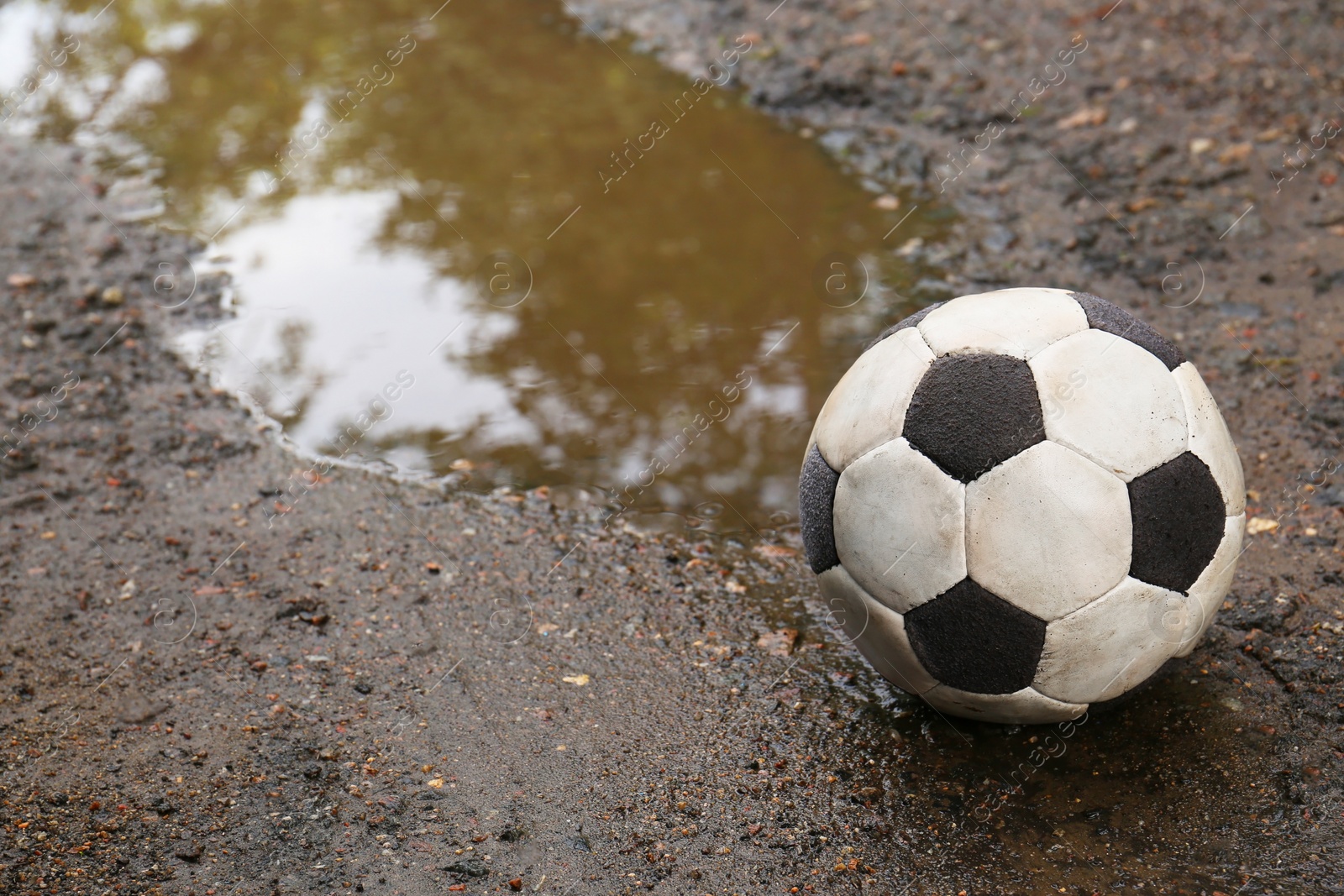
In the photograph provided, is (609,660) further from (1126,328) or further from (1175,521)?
(1126,328)

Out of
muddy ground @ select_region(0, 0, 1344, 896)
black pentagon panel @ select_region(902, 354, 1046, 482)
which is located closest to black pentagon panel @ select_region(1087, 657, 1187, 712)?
muddy ground @ select_region(0, 0, 1344, 896)

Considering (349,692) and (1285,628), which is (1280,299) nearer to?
(1285,628)

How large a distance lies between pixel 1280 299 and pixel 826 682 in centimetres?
291

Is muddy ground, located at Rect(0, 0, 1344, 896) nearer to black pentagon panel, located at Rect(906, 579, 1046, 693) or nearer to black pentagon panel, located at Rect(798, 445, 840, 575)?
black pentagon panel, located at Rect(906, 579, 1046, 693)

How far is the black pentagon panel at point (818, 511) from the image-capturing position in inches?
119

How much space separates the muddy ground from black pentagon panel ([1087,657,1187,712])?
0.11ft

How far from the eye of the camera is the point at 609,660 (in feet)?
11.8

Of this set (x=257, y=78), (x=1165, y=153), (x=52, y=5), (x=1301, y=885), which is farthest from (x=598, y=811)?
(x=52, y=5)

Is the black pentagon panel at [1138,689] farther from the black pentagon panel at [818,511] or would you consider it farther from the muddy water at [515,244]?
the muddy water at [515,244]

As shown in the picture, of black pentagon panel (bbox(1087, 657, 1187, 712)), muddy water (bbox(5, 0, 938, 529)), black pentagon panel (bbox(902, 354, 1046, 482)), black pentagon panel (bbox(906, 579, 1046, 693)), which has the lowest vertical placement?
muddy water (bbox(5, 0, 938, 529))

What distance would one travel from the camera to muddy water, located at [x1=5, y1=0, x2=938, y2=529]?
4.70 meters

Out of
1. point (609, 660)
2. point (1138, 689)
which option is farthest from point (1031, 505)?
point (609, 660)

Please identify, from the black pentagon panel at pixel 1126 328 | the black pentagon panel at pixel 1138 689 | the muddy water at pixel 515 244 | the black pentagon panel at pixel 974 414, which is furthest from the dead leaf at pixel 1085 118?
the black pentagon panel at pixel 974 414

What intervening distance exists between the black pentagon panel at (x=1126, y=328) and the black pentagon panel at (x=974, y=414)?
1.01ft
